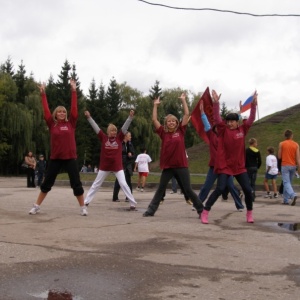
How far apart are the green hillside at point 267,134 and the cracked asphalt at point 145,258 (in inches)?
784

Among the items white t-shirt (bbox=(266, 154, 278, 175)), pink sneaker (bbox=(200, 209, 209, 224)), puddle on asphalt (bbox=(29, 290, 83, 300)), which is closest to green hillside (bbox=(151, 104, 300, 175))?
white t-shirt (bbox=(266, 154, 278, 175))

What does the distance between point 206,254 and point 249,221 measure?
3139 mm

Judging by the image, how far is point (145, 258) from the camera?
17.8 ft

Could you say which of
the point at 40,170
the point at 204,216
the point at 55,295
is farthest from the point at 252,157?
the point at 40,170

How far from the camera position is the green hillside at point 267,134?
3056cm

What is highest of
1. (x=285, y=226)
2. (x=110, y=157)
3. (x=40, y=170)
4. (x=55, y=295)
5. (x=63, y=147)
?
(x=63, y=147)

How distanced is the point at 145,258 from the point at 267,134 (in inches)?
1172

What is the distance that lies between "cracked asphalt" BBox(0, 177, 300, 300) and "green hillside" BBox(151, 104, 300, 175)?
19.9m

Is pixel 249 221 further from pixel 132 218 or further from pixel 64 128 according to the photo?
pixel 64 128

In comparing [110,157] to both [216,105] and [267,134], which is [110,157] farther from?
[267,134]

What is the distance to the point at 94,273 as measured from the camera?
15.4 ft

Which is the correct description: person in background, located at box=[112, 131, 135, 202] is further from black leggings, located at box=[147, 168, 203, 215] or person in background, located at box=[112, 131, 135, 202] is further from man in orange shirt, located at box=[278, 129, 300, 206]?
black leggings, located at box=[147, 168, 203, 215]

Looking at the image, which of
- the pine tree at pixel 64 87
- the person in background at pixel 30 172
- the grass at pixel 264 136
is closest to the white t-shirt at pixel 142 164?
the person in background at pixel 30 172

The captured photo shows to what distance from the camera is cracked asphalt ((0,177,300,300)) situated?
420cm
